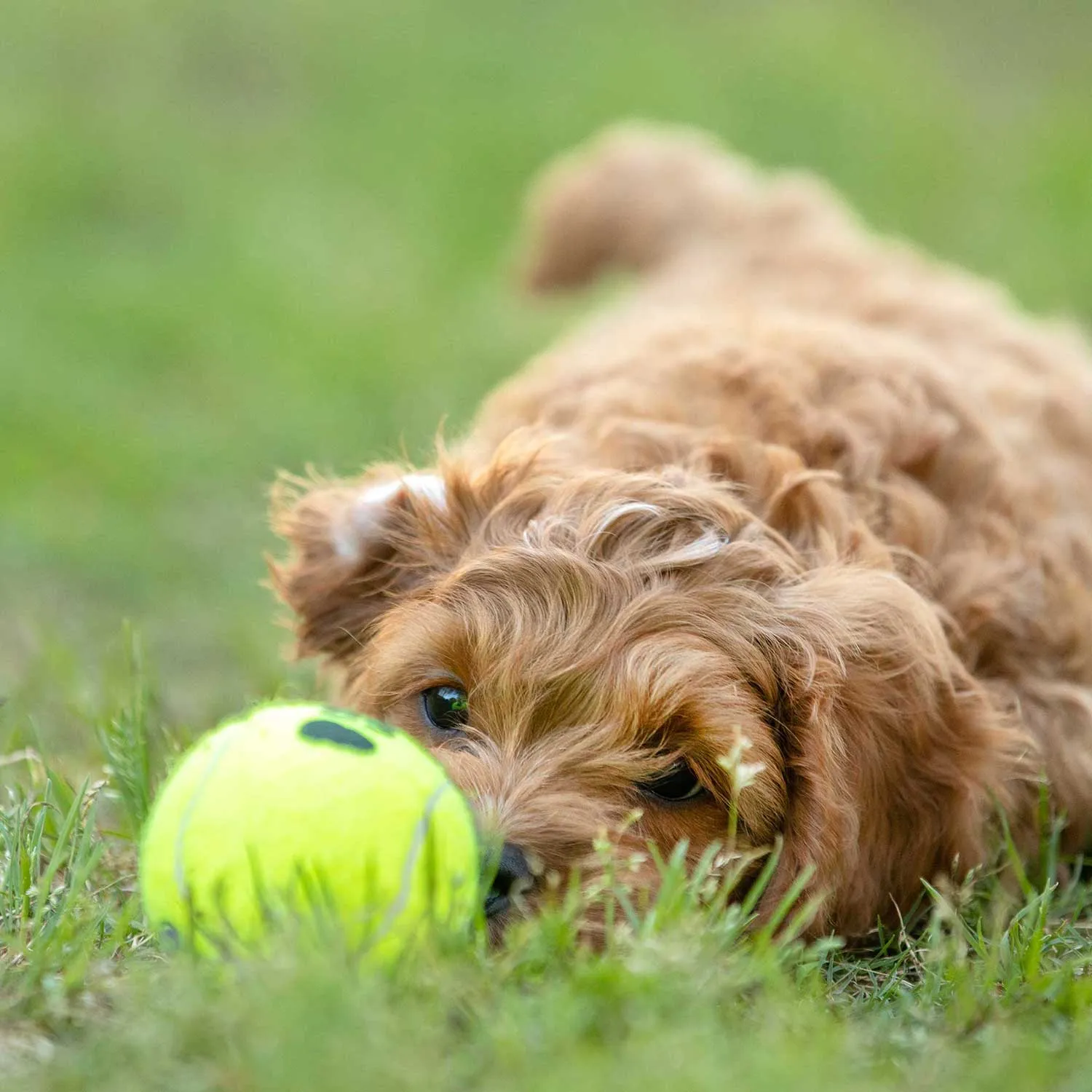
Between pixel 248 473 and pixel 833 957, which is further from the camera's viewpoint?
pixel 248 473

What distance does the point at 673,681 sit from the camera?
112 inches

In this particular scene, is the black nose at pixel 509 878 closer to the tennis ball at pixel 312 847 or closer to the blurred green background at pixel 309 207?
the tennis ball at pixel 312 847

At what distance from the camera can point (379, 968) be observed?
2270 mm

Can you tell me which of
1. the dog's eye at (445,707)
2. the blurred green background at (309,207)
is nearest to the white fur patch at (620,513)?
the dog's eye at (445,707)

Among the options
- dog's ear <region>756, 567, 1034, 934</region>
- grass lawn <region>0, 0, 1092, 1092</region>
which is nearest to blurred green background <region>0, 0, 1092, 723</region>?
grass lawn <region>0, 0, 1092, 1092</region>

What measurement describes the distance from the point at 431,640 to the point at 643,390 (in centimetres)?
112

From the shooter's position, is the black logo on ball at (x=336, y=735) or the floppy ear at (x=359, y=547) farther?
the floppy ear at (x=359, y=547)

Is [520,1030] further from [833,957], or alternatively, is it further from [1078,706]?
[1078,706]

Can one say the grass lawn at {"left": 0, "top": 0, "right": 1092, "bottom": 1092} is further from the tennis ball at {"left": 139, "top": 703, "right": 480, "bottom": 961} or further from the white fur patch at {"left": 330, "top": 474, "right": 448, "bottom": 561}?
the white fur patch at {"left": 330, "top": 474, "right": 448, "bottom": 561}

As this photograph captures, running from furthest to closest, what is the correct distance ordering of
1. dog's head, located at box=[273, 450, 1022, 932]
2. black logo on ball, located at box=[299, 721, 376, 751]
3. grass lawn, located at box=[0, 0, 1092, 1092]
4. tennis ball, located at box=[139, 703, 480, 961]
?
1. dog's head, located at box=[273, 450, 1022, 932]
2. black logo on ball, located at box=[299, 721, 376, 751]
3. tennis ball, located at box=[139, 703, 480, 961]
4. grass lawn, located at box=[0, 0, 1092, 1092]

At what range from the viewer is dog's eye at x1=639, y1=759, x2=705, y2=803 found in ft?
9.41

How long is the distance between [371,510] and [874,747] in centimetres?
119

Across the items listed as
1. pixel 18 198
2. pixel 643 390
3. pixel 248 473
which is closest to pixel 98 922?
pixel 643 390

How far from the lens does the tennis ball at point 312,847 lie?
2.33 metres
